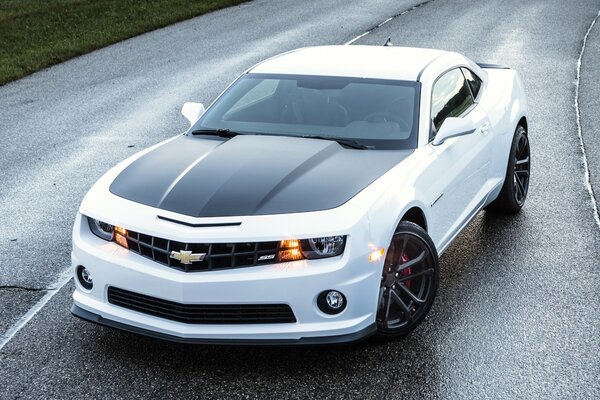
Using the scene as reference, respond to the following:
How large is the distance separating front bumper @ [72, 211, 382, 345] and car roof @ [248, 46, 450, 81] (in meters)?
Result: 2.10

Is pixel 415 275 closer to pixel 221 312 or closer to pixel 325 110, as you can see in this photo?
pixel 221 312

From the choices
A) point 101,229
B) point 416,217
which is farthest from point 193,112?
point 416,217

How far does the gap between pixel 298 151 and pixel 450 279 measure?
1.57 meters

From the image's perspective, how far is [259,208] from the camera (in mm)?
4930

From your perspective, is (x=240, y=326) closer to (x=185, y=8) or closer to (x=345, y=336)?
(x=345, y=336)

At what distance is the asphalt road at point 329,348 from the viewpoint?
16.2 feet

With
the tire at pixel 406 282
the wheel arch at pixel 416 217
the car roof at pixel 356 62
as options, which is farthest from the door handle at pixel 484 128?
the tire at pixel 406 282

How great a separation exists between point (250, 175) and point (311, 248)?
0.77 metres

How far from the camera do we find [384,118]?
245 inches

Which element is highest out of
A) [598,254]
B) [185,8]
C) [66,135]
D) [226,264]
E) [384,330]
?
[226,264]

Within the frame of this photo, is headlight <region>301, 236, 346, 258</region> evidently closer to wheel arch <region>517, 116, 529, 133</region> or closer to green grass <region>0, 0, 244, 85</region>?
wheel arch <region>517, 116, 529, 133</region>

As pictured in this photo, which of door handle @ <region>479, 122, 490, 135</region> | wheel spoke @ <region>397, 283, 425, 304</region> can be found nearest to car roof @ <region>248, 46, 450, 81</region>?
door handle @ <region>479, 122, 490, 135</region>

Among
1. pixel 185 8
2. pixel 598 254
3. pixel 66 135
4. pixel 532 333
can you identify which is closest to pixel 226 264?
pixel 532 333

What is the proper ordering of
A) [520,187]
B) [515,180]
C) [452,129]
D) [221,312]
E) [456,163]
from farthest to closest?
1. [520,187]
2. [515,180]
3. [456,163]
4. [452,129]
5. [221,312]
